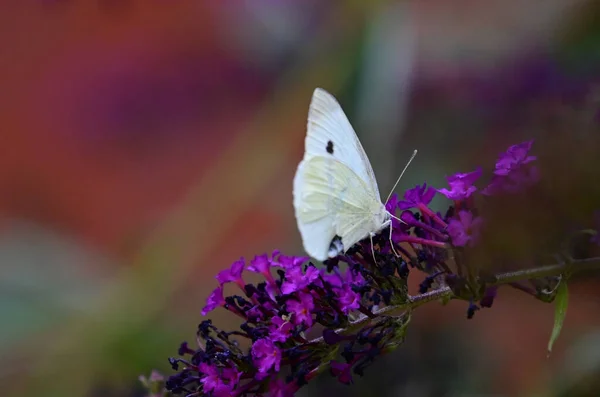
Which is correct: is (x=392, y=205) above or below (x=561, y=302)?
above

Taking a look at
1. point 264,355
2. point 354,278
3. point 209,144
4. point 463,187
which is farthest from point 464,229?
point 209,144

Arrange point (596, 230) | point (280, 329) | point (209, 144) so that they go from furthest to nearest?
point (209, 144) → point (280, 329) → point (596, 230)

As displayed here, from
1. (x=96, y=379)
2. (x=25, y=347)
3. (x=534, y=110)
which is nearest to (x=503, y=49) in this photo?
(x=534, y=110)

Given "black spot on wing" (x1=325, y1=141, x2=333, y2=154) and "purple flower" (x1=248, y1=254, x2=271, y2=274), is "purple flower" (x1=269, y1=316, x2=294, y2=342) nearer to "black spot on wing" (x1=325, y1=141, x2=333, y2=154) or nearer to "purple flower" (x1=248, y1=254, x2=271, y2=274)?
"purple flower" (x1=248, y1=254, x2=271, y2=274)

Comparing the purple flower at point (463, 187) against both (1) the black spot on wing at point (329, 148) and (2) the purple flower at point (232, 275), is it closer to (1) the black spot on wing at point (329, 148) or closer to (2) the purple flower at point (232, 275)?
(1) the black spot on wing at point (329, 148)

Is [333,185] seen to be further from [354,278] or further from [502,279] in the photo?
[502,279]

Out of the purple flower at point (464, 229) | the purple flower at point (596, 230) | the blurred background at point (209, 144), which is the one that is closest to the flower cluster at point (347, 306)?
the purple flower at point (464, 229)
